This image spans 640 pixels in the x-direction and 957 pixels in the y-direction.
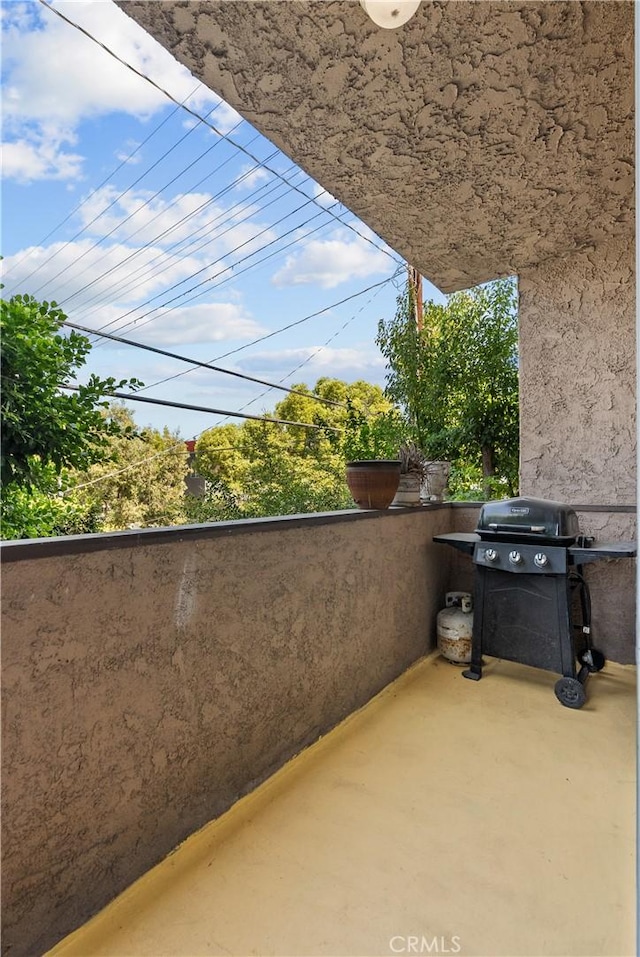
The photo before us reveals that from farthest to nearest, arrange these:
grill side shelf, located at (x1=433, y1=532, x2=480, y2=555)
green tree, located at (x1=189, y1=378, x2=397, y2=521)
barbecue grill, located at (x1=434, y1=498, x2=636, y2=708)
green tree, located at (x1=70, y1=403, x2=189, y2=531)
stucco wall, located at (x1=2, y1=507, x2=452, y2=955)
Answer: green tree, located at (x1=70, y1=403, x2=189, y2=531) → green tree, located at (x1=189, y1=378, x2=397, y2=521) → grill side shelf, located at (x1=433, y1=532, x2=480, y2=555) → barbecue grill, located at (x1=434, y1=498, x2=636, y2=708) → stucco wall, located at (x1=2, y1=507, x2=452, y2=955)

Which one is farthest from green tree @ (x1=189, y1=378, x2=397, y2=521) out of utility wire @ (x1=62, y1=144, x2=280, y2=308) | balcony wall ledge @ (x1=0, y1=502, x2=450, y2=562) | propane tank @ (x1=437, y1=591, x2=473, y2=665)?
utility wire @ (x1=62, y1=144, x2=280, y2=308)

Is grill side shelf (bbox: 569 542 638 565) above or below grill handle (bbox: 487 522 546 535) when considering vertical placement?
below

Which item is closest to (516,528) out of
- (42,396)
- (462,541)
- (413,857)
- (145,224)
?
(462,541)

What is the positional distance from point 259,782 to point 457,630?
160 centimetres

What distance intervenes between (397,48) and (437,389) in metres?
2.55

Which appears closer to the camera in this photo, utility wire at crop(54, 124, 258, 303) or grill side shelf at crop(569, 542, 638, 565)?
grill side shelf at crop(569, 542, 638, 565)

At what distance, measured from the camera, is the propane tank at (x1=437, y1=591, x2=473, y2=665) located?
2.88m

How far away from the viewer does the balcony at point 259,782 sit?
Result: 113cm

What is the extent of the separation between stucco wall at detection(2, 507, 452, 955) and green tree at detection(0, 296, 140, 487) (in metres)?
2.13

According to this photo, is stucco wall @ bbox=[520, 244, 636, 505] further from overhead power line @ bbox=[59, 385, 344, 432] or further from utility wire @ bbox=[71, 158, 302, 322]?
utility wire @ bbox=[71, 158, 302, 322]

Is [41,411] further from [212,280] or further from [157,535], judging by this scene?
[212,280]

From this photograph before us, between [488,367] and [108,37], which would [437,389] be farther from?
[108,37]

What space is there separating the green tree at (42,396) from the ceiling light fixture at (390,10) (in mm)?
2423

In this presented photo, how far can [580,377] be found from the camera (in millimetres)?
3055
